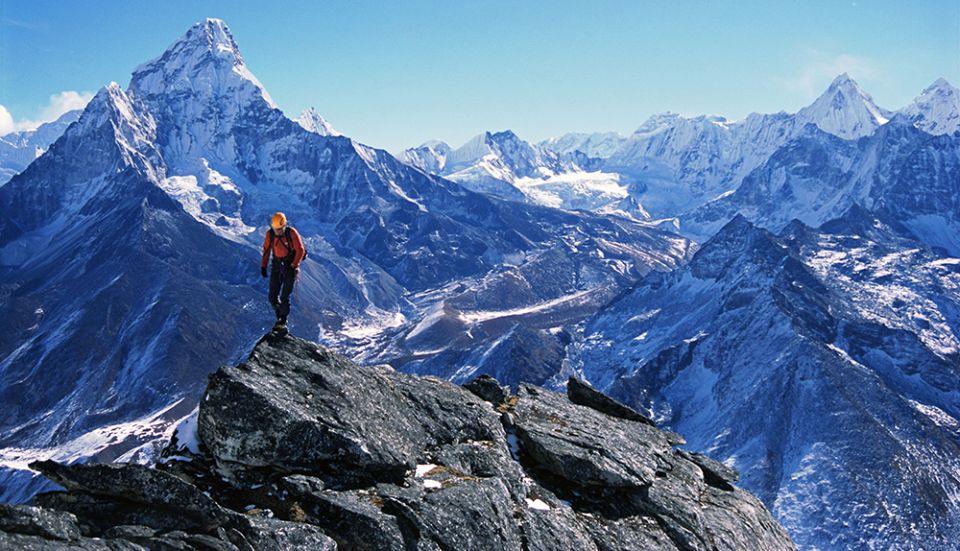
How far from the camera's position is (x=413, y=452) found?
30938 mm

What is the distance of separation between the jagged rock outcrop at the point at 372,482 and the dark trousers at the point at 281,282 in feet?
10.8

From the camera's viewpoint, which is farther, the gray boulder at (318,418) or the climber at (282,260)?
the climber at (282,260)

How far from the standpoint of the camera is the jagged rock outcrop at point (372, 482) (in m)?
23.9

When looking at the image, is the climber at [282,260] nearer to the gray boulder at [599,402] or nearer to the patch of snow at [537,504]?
the patch of snow at [537,504]

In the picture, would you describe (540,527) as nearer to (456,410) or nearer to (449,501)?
(449,501)

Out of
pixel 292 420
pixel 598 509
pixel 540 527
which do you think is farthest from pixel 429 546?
pixel 598 509

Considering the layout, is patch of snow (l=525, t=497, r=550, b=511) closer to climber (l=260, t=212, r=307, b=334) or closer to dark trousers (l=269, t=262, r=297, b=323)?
climber (l=260, t=212, r=307, b=334)

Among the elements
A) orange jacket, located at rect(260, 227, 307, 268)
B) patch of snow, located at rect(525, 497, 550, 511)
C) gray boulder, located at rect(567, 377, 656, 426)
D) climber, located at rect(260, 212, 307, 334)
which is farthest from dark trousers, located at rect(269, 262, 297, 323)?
gray boulder, located at rect(567, 377, 656, 426)

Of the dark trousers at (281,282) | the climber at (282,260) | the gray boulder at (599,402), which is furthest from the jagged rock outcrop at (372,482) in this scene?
the gray boulder at (599,402)

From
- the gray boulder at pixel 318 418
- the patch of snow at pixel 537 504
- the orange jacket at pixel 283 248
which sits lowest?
the patch of snow at pixel 537 504

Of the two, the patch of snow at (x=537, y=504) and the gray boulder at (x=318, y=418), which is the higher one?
the gray boulder at (x=318, y=418)

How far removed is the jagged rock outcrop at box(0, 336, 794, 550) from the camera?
78.4 feet

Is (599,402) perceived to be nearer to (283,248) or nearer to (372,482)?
(372,482)

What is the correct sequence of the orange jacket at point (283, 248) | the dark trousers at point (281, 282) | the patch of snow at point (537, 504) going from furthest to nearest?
the dark trousers at point (281, 282), the orange jacket at point (283, 248), the patch of snow at point (537, 504)
